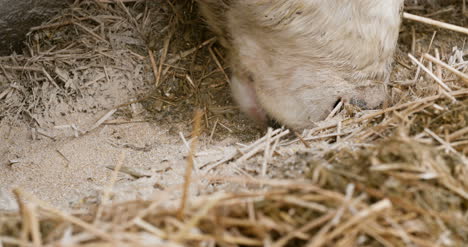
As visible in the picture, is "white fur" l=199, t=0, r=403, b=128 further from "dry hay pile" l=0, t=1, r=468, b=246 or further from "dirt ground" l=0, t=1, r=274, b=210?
"dirt ground" l=0, t=1, r=274, b=210

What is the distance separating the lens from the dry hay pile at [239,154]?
0.92 meters

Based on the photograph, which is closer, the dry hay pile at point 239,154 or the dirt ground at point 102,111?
the dry hay pile at point 239,154

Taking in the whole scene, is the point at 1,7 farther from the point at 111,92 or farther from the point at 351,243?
the point at 351,243

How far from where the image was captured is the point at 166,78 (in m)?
2.19

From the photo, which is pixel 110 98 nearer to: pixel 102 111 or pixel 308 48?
pixel 102 111

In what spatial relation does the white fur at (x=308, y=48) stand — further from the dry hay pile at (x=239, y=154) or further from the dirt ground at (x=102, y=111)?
the dirt ground at (x=102, y=111)

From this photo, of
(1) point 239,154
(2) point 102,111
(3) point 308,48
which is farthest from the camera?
(2) point 102,111

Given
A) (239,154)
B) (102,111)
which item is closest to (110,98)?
(102,111)

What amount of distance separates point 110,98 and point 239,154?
814mm

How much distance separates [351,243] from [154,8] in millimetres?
1652

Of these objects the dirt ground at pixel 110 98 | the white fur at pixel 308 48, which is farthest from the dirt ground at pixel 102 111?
the white fur at pixel 308 48

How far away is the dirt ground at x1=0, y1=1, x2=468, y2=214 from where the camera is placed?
175cm

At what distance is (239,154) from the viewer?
149cm

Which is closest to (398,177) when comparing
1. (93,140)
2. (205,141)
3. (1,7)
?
(205,141)
